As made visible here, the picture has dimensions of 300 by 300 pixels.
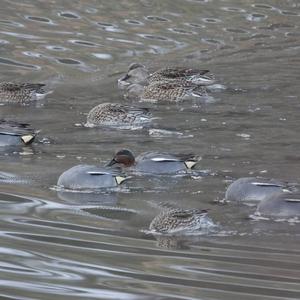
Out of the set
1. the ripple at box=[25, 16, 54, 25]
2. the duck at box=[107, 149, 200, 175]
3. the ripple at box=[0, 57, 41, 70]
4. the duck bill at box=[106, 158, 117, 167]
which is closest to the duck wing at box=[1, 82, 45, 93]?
the ripple at box=[0, 57, 41, 70]

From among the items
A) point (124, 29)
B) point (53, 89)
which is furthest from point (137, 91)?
point (124, 29)

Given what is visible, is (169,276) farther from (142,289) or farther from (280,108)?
(280,108)

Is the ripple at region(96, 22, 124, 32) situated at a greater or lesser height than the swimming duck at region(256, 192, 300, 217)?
greater

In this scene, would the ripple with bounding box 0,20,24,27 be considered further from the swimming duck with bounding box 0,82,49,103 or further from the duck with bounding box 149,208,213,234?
the duck with bounding box 149,208,213,234

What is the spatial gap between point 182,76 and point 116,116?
110 inches

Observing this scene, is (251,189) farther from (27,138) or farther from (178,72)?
(178,72)

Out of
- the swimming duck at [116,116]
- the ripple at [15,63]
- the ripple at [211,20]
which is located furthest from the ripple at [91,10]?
the swimming duck at [116,116]

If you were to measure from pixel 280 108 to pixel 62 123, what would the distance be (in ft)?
9.06

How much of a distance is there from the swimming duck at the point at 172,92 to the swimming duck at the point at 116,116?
1.65 metres

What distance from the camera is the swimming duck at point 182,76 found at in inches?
634

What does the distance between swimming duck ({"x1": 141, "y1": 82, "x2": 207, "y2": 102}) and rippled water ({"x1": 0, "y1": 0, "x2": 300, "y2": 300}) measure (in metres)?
0.28

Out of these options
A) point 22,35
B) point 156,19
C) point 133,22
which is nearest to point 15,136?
point 22,35

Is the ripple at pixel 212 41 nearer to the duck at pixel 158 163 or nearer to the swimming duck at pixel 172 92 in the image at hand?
the swimming duck at pixel 172 92

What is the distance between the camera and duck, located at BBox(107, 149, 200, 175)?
1109 cm
